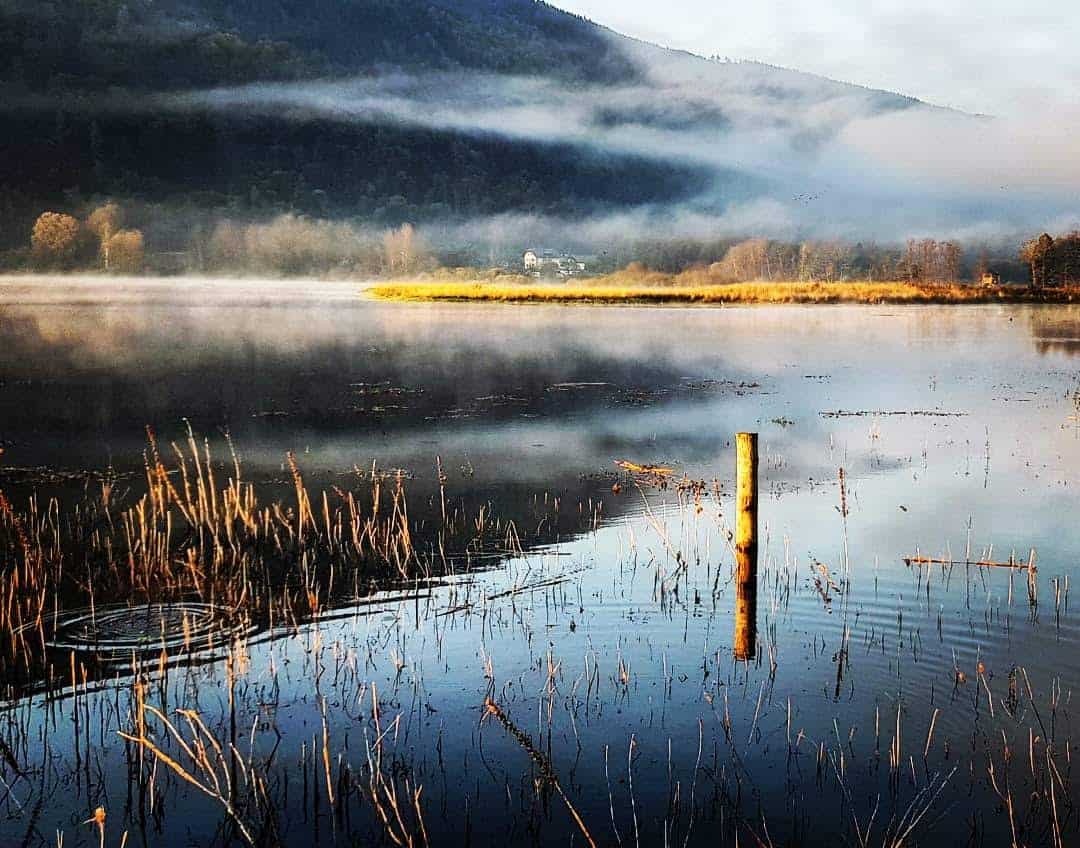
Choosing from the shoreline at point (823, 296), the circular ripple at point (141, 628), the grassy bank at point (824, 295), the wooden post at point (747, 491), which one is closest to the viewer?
the circular ripple at point (141, 628)

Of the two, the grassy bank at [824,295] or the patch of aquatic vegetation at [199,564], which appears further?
the grassy bank at [824,295]

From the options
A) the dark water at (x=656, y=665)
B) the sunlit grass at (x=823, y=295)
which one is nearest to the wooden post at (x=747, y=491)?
the dark water at (x=656, y=665)

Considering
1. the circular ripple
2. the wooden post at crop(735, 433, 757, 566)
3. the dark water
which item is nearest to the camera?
the dark water

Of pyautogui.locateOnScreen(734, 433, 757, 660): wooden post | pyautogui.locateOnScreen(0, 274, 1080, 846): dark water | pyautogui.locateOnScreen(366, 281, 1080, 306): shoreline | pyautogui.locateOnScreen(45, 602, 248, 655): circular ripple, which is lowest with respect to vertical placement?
pyautogui.locateOnScreen(0, 274, 1080, 846): dark water

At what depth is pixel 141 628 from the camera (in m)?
11.5

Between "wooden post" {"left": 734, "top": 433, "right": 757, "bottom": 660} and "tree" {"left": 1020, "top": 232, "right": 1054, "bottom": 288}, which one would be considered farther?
"tree" {"left": 1020, "top": 232, "right": 1054, "bottom": 288}

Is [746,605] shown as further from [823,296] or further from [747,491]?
[823,296]

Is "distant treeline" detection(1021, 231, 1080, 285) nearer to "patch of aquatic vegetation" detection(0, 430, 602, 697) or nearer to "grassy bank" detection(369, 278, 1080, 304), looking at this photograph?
"grassy bank" detection(369, 278, 1080, 304)

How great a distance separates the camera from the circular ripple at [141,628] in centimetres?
1095

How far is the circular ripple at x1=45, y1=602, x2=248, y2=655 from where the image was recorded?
11.0 m

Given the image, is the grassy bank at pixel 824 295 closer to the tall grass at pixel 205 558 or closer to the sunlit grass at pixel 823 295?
the sunlit grass at pixel 823 295

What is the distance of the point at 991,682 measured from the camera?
10234 mm

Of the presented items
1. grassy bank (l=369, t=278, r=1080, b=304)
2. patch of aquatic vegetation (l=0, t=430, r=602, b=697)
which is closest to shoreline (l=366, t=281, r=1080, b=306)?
grassy bank (l=369, t=278, r=1080, b=304)

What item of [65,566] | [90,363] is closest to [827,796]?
[65,566]
